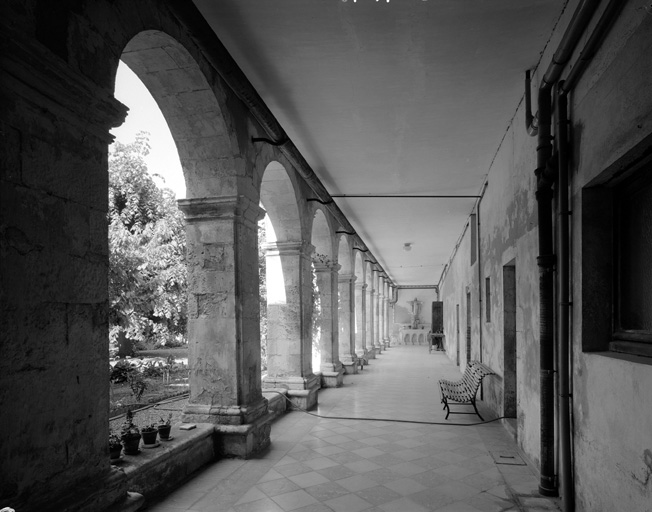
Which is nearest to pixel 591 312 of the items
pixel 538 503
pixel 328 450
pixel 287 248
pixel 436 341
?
pixel 538 503

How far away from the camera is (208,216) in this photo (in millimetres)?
5363

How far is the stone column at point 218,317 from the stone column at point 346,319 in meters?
8.36

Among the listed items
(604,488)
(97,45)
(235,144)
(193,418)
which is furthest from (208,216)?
(604,488)

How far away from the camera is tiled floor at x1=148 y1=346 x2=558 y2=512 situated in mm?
4027

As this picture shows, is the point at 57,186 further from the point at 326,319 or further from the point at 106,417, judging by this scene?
the point at 326,319

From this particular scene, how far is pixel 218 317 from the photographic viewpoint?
5.32m

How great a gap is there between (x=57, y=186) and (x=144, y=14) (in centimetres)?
160

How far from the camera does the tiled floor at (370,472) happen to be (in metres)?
4.03

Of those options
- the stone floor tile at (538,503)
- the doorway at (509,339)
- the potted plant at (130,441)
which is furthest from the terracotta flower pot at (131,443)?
the doorway at (509,339)

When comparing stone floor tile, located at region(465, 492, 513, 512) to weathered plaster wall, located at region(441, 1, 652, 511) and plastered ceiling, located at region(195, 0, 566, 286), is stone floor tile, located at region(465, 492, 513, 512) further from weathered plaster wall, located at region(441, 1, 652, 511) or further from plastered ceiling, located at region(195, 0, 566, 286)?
plastered ceiling, located at region(195, 0, 566, 286)

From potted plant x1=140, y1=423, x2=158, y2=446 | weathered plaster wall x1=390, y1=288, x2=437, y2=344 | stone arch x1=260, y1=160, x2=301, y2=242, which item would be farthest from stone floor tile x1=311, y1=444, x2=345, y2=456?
weathered plaster wall x1=390, y1=288, x2=437, y2=344

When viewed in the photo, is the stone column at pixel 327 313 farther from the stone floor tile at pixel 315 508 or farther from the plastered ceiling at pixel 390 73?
the stone floor tile at pixel 315 508

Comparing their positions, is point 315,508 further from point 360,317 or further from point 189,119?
point 360,317

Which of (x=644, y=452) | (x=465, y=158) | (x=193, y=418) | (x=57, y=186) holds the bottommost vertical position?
(x=193, y=418)
